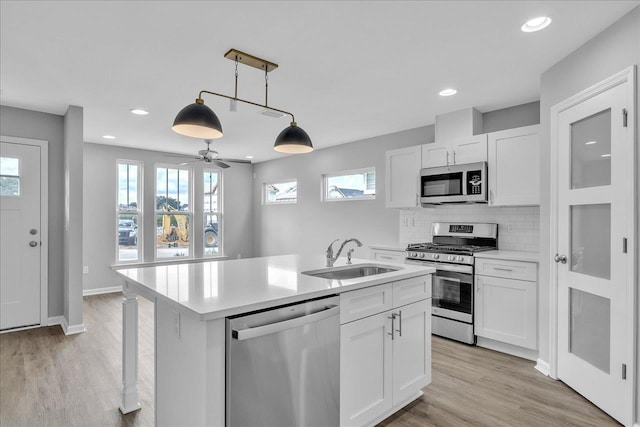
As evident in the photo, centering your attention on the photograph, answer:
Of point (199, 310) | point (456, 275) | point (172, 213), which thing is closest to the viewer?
point (199, 310)

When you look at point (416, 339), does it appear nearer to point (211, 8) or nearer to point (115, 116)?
point (211, 8)

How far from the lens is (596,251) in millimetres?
2443

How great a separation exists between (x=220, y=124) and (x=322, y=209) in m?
4.05

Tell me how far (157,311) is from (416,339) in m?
1.64

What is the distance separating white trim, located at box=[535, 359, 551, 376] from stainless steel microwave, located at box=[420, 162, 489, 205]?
63.3 inches

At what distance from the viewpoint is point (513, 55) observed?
273cm

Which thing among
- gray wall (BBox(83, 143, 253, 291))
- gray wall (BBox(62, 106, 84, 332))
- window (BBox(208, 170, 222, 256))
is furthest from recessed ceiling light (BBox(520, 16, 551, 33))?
window (BBox(208, 170, 222, 256))

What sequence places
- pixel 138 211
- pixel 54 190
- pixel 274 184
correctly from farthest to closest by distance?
pixel 274 184 → pixel 138 211 → pixel 54 190

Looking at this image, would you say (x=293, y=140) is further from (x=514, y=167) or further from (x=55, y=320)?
(x=55, y=320)

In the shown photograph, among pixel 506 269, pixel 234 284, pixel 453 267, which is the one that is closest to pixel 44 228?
pixel 234 284

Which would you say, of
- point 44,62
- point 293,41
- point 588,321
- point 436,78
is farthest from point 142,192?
point 588,321

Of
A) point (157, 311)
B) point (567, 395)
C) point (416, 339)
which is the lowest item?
point (567, 395)

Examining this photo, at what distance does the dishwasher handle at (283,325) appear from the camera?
144cm

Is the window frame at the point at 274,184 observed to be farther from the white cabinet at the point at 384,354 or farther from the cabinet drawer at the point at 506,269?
the white cabinet at the point at 384,354
